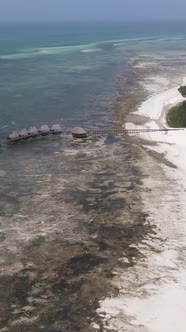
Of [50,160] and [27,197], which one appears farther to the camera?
[50,160]

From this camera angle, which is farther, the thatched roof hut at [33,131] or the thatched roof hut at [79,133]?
the thatched roof hut at [33,131]

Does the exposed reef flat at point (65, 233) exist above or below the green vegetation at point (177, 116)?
below

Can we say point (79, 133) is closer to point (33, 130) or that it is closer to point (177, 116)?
point (33, 130)

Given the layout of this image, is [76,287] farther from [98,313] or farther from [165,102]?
[165,102]

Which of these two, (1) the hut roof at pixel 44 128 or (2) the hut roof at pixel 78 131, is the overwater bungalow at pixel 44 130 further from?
(2) the hut roof at pixel 78 131

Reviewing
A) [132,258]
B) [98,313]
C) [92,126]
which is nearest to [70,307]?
[98,313]

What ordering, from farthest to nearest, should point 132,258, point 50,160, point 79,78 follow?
point 79,78 → point 50,160 → point 132,258

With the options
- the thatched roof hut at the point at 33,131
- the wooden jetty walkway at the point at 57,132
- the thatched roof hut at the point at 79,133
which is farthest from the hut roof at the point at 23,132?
the thatched roof hut at the point at 79,133

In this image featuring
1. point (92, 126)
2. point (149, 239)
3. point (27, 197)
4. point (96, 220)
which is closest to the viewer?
point (149, 239)
